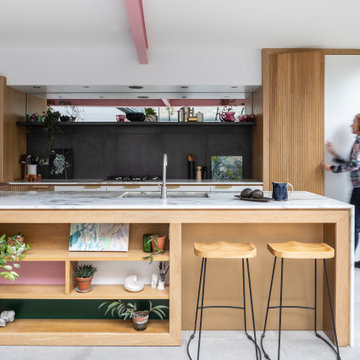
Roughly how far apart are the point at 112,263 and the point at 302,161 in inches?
116

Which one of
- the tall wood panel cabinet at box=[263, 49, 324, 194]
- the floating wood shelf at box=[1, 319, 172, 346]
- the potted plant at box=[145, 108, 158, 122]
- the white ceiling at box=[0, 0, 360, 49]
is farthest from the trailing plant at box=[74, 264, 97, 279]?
the potted plant at box=[145, 108, 158, 122]

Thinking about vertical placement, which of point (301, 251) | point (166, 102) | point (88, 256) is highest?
point (166, 102)

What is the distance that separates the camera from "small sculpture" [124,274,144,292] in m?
2.44

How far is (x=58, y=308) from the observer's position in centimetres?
259

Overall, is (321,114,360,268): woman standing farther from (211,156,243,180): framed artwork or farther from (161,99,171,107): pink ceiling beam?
(161,99,171,107): pink ceiling beam

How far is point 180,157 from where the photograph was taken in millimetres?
5492

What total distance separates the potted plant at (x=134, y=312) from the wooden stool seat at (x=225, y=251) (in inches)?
24.2

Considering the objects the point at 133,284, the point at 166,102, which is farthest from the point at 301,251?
the point at 166,102

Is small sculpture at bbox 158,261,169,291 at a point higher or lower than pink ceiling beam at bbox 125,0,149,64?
lower

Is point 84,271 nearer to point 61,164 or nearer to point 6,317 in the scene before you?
point 6,317

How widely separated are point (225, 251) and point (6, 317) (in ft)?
5.45

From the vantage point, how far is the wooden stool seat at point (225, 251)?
209cm

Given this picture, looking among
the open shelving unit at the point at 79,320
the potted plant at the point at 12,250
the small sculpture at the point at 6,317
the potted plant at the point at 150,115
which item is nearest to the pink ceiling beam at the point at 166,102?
the potted plant at the point at 150,115

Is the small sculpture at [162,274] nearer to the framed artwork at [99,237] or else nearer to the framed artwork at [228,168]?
the framed artwork at [99,237]
